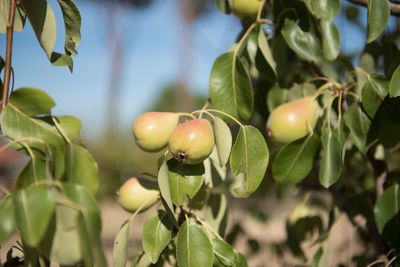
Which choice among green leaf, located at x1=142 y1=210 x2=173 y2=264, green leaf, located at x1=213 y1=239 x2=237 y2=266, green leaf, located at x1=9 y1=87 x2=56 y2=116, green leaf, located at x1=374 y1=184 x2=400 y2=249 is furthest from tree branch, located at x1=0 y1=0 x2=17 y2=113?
green leaf, located at x1=374 y1=184 x2=400 y2=249

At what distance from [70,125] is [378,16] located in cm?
59

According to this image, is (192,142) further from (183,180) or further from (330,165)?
(330,165)

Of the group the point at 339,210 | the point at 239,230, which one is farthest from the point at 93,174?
the point at 239,230

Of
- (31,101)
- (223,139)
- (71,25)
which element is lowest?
(223,139)

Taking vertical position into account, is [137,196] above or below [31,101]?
below

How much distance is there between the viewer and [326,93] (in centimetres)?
81

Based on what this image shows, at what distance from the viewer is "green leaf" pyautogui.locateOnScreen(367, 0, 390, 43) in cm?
65

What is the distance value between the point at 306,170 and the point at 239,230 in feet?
1.93

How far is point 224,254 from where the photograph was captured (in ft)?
2.12

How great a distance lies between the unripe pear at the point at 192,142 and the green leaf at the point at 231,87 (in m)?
0.12

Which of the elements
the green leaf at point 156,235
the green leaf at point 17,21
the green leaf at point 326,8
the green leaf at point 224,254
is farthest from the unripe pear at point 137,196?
Answer: the green leaf at point 326,8

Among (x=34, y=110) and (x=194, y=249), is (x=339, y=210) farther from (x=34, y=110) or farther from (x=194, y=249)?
(x=34, y=110)

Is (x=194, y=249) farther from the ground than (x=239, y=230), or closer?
farther from the ground

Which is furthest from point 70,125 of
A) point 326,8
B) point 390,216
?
point 390,216
